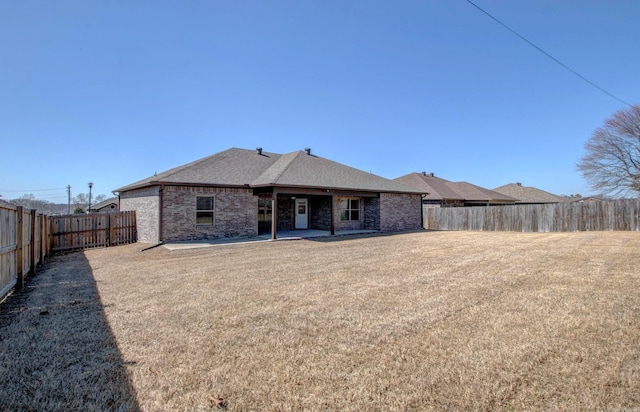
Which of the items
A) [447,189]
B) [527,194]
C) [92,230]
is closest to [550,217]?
[447,189]

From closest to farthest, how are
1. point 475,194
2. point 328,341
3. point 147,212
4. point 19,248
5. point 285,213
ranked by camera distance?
1. point 328,341
2. point 19,248
3. point 147,212
4. point 285,213
5. point 475,194

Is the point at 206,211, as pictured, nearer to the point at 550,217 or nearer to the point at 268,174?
the point at 268,174

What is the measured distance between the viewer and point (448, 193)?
28484 mm

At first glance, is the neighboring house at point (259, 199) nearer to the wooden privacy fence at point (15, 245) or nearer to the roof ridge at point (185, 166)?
the roof ridge at point (185, 166)

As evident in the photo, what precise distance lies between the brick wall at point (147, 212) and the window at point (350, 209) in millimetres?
10217

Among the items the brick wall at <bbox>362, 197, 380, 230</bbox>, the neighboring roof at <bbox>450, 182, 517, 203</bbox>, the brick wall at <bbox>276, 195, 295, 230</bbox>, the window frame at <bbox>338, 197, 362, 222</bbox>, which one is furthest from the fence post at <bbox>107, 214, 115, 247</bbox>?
the neighboring roof at <bbox>450, 182, 517, 203</bbox>

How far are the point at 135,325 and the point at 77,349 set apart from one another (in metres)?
0.73

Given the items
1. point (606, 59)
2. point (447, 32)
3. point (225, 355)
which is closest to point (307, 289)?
point (225, 355)

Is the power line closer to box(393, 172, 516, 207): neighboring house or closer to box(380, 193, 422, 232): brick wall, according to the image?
box(380, 193, 422, 232): brick wall

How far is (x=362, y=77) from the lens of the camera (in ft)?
54.1

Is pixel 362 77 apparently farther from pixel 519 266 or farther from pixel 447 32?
pixel 519 266

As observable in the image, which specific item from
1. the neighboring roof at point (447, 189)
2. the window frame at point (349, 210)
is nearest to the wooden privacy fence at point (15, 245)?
the window frame at point (349, 210)

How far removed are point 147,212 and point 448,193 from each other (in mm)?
24241

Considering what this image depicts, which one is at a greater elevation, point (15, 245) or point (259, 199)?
point (259, 199)
